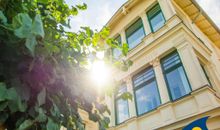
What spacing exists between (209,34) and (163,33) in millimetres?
4166

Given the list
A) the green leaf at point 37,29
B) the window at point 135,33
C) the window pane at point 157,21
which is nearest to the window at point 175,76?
the window pane at point 157,21

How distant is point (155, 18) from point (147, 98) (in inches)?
140

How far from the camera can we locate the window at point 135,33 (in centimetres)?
958

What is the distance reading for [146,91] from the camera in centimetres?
802

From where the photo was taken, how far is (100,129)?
84.4 inches

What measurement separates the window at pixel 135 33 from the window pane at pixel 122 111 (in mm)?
2625

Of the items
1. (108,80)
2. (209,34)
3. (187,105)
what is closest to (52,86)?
(108,80)

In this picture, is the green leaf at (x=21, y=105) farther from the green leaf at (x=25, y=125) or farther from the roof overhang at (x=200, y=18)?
the roof overhang at (x=200, y=18)

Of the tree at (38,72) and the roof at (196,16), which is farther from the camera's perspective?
the roof at (196,16)

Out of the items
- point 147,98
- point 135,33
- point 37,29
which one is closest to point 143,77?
point 147,98

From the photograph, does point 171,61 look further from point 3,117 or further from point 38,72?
point 3,117

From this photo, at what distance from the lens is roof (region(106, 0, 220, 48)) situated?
31.4 ft

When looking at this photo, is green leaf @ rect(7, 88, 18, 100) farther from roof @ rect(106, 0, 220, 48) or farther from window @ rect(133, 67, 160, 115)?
roof @ rect(106, 0, 220, 48)

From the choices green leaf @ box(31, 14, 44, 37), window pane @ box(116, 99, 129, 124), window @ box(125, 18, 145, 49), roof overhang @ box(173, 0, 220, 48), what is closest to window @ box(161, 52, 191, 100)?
window @ box(125, 18, 145, 49)
